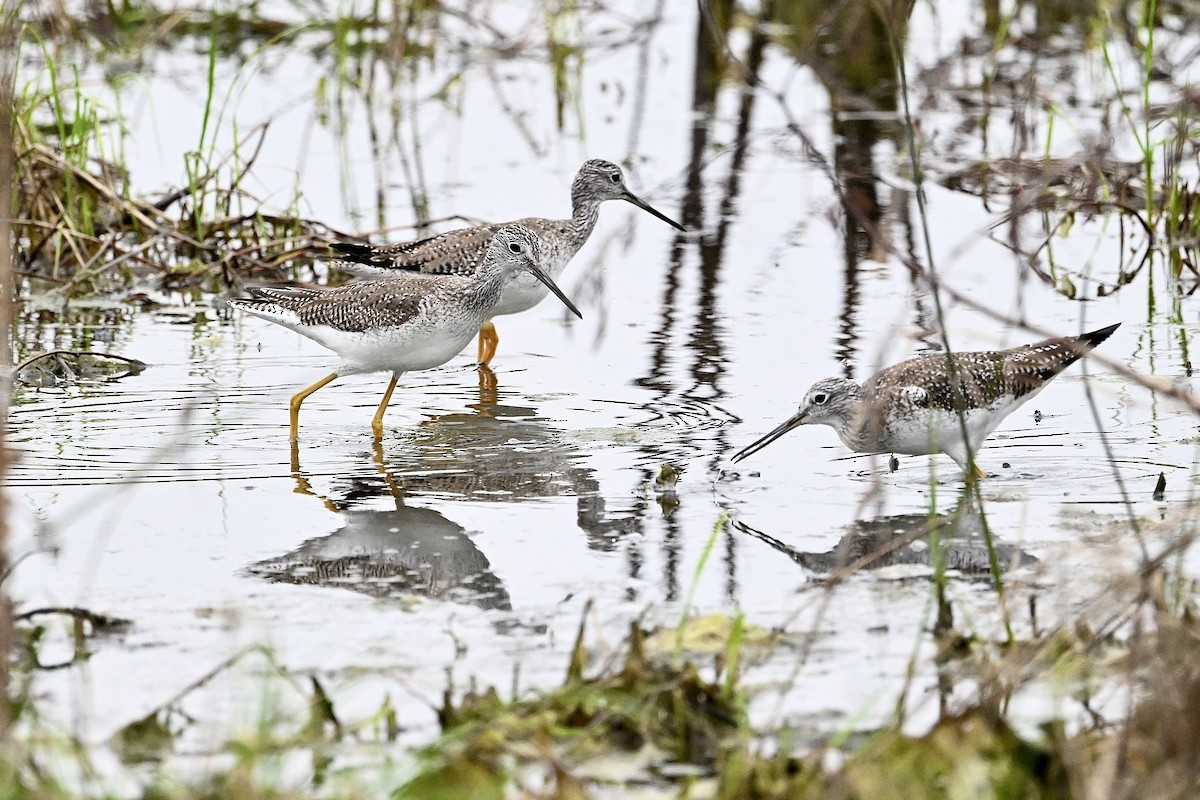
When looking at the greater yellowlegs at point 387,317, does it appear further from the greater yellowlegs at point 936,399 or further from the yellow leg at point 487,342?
the greater yellowlegs at point 936,399

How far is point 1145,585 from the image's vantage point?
13.8ft

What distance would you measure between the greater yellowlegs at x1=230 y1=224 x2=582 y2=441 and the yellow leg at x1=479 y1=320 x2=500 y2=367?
668 mm

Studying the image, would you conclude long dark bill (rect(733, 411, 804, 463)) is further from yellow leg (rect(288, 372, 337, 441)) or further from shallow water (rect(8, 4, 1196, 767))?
yellow leg (rect(288, 372, 337, 441))

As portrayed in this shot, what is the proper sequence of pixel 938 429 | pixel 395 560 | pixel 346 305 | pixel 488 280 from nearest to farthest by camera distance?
1. pixel 395 560
2. pixel 938 429
3. pixel 346 305
4. pixel 488 280

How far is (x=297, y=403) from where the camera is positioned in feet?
26.3

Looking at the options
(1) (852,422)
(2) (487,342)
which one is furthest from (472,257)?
(1) (852,422)

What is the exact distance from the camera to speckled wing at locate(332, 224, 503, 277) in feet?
31.9

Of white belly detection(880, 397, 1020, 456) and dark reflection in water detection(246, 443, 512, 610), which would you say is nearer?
dark reflection in water detection(246, 443, 512, 610)

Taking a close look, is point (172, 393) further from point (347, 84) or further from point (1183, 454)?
point (347, 84)

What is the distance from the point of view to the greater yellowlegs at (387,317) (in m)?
8.09

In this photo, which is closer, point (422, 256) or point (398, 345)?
point (398, 345)

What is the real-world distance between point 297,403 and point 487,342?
172cm

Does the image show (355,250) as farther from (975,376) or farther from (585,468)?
(975,376)

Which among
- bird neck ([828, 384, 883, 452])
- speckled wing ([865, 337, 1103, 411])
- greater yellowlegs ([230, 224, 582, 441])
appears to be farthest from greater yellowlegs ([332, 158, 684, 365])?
speckled wing ([865, 337, 1103, 411])
